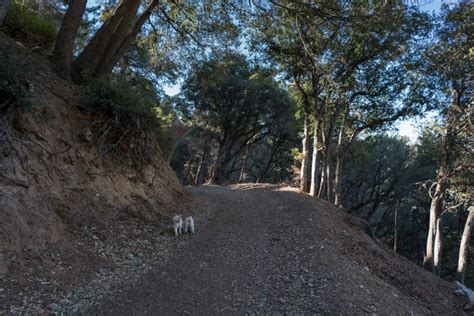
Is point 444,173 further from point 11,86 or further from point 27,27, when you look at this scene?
point 27,27

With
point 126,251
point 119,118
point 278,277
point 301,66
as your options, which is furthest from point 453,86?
point 126,251

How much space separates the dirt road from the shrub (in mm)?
2483

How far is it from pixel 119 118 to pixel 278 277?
4666mm

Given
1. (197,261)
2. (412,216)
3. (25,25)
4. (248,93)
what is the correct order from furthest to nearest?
(412,216), (248,93), (25,25), (197,261)

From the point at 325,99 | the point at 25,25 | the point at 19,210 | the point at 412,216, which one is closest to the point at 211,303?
the point at 19,210

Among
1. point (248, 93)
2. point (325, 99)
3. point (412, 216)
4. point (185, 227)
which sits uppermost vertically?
point (248, 93)

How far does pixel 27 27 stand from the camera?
8422mm

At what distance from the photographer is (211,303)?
4.48 meters

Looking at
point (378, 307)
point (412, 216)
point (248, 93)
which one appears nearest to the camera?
point (378, 307)

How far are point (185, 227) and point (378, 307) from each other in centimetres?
427

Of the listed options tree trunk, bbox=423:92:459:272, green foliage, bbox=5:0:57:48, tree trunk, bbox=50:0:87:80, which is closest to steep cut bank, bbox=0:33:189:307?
tree trunk, bbox=50:0:87:80

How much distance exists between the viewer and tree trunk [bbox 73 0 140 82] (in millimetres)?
8750

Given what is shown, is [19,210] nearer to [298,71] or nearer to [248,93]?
[298,71]

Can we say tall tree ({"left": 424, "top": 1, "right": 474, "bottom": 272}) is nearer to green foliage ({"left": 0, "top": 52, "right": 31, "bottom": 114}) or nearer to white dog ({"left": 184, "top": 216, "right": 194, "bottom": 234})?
white dog ({"left": 184, "top": 216, "right": 194, "bottom": 234})
